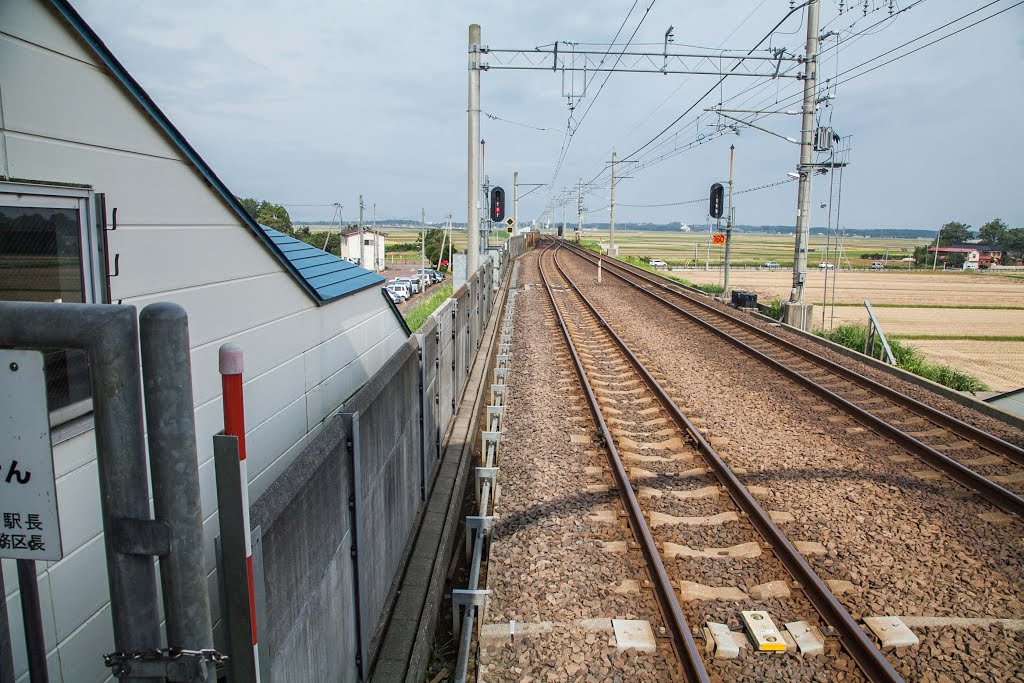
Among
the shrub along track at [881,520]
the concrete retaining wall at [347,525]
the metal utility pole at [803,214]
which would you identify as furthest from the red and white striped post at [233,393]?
the metal utility pole at [803,214]

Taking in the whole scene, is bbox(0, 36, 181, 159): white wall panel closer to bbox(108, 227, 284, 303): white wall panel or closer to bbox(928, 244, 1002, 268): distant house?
bbox(108, 227, 284, 303): white wall panel

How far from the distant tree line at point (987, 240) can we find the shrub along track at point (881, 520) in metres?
102

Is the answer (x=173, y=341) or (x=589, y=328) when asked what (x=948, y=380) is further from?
(x=173, y=341)

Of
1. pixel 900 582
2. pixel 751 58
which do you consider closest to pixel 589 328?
pixel 751 58

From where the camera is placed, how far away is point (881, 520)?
638 cm

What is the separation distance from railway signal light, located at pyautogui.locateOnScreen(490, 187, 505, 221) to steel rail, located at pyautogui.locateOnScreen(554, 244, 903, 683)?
608 inches

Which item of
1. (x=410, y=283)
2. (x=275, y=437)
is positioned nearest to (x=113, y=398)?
(x=275, y=437)

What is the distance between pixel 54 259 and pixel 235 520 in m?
1.54

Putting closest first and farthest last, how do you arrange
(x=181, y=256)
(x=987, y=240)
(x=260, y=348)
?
(x=181, y=256), (x=260, y=348), (x=987, y=240)

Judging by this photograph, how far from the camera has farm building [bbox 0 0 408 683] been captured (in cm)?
251

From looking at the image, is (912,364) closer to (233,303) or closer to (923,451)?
(923,451)

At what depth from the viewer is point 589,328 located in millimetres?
17609

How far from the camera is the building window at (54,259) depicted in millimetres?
2535

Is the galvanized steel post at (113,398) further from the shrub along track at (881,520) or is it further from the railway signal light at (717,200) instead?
the railway signal light at (717,200)
